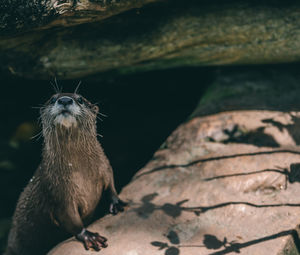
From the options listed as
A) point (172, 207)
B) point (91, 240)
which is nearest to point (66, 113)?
point (91, 240)

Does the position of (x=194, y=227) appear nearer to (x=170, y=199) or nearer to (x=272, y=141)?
(x=170, y=199)

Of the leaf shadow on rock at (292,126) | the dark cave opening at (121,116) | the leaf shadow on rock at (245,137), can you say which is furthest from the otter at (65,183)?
the leaf shadow on rock at (292,126)

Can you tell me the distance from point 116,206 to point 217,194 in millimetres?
824

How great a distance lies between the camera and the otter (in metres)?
2.44

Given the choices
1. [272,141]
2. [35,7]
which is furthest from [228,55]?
[35,7]

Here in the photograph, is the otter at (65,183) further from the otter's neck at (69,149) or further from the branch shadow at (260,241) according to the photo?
the branch shadow at (260,241)

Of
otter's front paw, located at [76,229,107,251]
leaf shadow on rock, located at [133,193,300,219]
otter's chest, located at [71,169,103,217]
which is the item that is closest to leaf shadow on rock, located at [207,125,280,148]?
leaf shadow on rock, located at [133,193,300,219]

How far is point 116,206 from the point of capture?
284cm

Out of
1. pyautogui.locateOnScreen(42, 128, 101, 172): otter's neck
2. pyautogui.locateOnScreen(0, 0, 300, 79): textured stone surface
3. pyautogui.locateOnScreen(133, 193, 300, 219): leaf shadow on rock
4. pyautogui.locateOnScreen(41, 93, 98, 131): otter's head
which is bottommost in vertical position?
pyautogui.locateOnScreen(133, 193, 300, 219): leaf shadow on rock

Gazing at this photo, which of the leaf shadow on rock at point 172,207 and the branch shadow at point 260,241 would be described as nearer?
the branch shadow at point 260,241

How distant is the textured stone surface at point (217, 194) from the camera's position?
2311 mm

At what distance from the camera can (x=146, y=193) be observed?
287cm

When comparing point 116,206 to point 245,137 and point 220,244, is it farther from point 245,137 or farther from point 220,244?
point 245,137

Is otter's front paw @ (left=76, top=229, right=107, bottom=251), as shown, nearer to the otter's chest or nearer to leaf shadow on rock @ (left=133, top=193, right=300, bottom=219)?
the otter's chest
